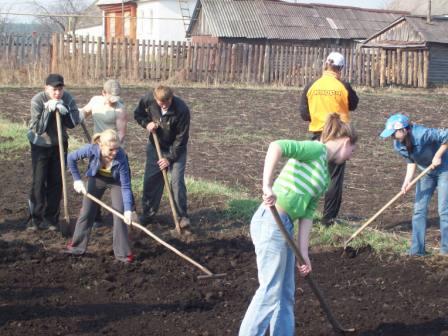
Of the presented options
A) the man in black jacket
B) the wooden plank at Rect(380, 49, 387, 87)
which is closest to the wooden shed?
the wooden plank at Rect(380, 49, 387, 87)

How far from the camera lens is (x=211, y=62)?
1023 inches

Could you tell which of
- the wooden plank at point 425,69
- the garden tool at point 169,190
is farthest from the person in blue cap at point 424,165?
the wooden plank at point 425,69

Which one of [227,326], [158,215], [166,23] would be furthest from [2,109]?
[166,23]

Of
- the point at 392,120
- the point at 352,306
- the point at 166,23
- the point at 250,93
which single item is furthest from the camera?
the point at 166,23

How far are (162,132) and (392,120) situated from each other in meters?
2.57

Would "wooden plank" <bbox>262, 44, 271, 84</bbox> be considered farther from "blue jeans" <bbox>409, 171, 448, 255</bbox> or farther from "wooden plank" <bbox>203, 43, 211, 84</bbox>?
Result: "blue jeans" <bbox>409, 171, 448, 255</bbox>

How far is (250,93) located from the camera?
72.9ft

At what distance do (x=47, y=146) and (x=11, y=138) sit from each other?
531 centimetres

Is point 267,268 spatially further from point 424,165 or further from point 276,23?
point 276,23

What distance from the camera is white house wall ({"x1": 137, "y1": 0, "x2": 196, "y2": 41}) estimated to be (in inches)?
1767

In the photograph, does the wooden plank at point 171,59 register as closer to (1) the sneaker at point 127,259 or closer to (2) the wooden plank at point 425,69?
(2) the wooden plank at point 425,69

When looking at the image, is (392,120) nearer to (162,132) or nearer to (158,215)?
(162,132)

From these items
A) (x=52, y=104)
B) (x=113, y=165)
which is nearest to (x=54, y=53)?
(x=52, y=104)

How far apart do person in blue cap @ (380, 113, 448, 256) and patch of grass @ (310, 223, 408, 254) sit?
273 millimetres
